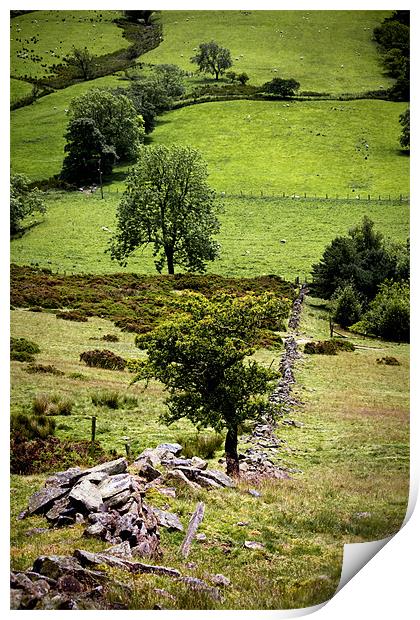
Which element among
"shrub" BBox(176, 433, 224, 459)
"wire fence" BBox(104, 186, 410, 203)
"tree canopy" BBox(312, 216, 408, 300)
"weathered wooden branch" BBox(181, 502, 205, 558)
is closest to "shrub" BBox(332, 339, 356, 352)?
"tree canopy" BBox(312, 216, 408, 300)

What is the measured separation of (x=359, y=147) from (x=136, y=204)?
284 centimetres

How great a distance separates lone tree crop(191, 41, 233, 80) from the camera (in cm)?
984

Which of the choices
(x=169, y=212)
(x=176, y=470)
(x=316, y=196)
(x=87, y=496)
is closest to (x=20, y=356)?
(x=87, y=496)

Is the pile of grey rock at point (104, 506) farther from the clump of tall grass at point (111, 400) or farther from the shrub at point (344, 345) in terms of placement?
the shrub at point (344, 345)

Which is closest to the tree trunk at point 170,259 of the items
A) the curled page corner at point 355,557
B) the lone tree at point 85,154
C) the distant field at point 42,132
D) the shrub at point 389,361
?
the lone tree at point 85,154

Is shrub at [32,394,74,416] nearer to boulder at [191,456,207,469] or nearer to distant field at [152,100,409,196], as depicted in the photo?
boulder at [191,456,207,469]

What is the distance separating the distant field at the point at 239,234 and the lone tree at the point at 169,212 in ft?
0.46

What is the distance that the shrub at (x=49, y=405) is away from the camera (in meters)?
8.59

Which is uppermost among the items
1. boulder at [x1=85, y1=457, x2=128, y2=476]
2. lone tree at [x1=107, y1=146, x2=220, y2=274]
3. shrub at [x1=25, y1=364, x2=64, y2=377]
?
lone tree at [x1=107, y1=146, x2=220, y2=274]

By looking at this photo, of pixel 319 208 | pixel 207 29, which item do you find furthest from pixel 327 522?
pixel 207 29

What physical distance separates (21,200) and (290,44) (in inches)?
148

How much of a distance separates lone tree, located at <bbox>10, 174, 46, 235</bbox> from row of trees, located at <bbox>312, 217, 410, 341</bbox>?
331cm

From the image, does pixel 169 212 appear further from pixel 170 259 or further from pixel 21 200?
pixel 21 200
